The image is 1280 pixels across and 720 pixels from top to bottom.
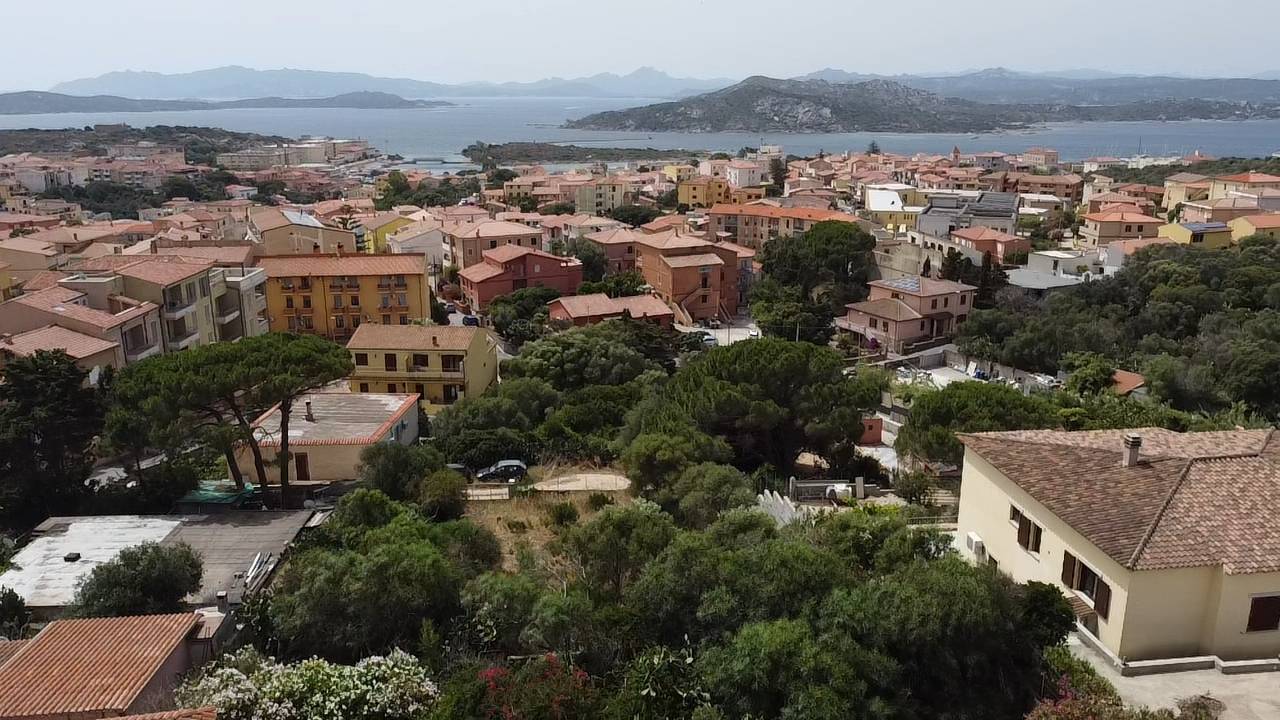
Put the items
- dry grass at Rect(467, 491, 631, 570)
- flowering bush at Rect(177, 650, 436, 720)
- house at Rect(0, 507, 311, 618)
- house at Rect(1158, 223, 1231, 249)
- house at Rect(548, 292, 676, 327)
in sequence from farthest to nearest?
1. house at Rect(1158, 223, 1231, 249)
2. house at Rect(548, 292, 676, 327)
3. dry grass at Rect(467, 491, 631, 570)
4. house at Rect(0, 507, 311, 618)
5. flowering bush at Rect(177, 650, 436, 720)

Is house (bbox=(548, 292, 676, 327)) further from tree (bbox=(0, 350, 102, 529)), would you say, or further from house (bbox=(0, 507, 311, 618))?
house (bbox=(0, 507, 311, 618))

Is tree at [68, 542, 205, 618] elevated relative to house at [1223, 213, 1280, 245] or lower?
lower

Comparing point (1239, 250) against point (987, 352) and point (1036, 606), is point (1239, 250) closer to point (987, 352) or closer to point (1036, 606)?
point (987, 352)

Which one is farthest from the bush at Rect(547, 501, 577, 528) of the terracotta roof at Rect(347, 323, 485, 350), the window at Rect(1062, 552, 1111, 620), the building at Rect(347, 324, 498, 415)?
the terracotta roof at Rect(347, 323, 485, 350)

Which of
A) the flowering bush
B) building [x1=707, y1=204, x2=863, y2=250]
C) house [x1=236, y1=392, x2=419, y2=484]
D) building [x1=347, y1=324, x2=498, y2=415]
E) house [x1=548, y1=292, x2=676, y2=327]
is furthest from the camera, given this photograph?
building [x1=707, y1=204, x2=863, y2=250]

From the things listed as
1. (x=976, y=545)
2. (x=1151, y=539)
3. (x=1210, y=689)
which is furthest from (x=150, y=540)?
(x=1210, y=689)

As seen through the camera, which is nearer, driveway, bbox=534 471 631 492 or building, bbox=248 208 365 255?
driveway, bbox=534 471 631 492

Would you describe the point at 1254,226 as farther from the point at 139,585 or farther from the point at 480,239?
the point at 139,585

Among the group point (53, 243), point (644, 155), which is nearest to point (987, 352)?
point (53, 243)
